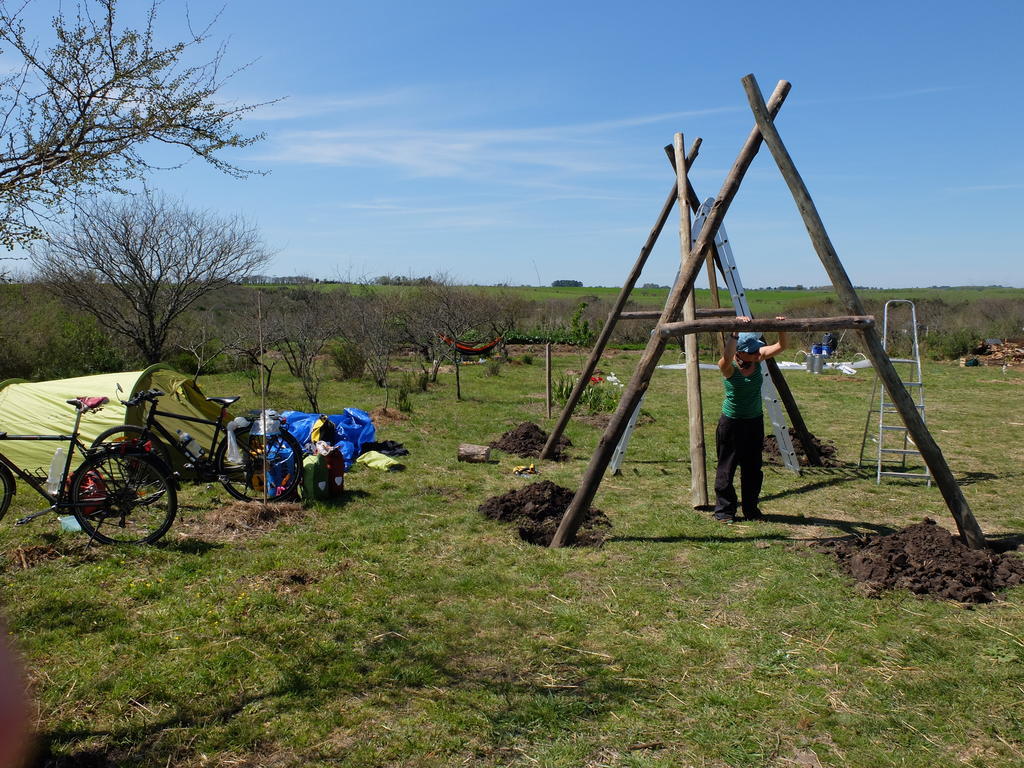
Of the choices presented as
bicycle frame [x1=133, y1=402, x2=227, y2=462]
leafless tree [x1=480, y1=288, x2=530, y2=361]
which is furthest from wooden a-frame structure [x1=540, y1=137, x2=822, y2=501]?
leafless tree [x1=480, y1=288, x2=530, y2=361]

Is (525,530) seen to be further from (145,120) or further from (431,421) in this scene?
(431,421)

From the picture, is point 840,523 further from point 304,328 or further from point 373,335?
point 373,335

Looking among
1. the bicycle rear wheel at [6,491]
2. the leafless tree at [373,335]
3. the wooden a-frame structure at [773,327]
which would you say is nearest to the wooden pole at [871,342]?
the wooden a-frame structure at [773,327]

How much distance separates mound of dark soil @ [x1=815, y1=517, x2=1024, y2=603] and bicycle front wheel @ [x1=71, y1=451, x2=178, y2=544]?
5.41 m

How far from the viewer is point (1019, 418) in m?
12.3

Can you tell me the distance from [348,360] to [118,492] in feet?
40.2

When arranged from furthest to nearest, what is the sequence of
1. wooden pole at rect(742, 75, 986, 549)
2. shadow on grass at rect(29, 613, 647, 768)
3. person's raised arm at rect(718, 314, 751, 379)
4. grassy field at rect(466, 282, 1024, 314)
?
grassy field at rect(466, 282, 1024, 314) < person's raised arm at rect(718, 314, 751, 379) < wooden pole at rect(742, 75, 986, 549) < shadow on grass at rect(29, 613, 647, 768)

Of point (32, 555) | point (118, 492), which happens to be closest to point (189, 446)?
point (118, 492)

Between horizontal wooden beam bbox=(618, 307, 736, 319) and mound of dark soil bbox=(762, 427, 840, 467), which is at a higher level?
horizontal wooden beam bbox=(618, 307, 736, 319)

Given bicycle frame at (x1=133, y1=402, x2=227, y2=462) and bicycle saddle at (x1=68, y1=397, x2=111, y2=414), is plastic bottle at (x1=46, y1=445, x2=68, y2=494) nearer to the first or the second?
bicycle saddle at (x1=68, y1=397, x2=111, y2=414)

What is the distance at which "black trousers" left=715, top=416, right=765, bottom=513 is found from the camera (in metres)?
6.54

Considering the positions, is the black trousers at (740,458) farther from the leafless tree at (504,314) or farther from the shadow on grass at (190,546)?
the leafless tree at (504,314)

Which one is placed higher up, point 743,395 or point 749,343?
point 749,343

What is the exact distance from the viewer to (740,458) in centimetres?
661
